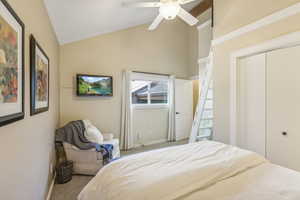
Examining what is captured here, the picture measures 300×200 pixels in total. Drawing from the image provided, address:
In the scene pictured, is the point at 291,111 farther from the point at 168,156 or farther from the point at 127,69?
the point at 127,69

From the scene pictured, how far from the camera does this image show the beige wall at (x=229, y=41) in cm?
193

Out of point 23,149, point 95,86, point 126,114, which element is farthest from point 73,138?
point 23,149

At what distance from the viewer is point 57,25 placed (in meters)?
2.37

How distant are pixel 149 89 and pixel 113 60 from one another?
1.26 metres

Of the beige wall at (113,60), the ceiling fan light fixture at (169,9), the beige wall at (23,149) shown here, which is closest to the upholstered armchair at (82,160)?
the beige wall at (113,60)

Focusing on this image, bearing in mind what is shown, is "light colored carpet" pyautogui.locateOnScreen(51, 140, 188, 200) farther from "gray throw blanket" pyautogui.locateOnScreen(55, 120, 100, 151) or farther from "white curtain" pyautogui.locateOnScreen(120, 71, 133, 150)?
"white curtain" pyautogui.locateOnScreen(120, 71, 133, 150)

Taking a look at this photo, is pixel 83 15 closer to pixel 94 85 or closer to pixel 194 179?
pixel 94 85

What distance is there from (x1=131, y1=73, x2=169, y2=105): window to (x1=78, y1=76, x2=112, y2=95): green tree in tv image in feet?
2.40

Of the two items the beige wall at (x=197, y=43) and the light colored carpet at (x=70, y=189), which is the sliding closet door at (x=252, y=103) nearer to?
the beige wall at (x=197, y=43)

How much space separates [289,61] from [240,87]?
2.14 ft

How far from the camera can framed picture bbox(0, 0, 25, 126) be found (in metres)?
0.78

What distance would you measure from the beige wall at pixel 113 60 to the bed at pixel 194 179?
8.12ft

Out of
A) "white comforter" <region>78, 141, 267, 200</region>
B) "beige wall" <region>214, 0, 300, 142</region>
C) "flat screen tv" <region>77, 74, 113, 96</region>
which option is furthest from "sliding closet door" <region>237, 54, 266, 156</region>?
"flat screen tv" <region>77, 74, 113, 96</region>

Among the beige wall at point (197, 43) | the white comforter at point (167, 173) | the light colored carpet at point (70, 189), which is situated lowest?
the light colored carpet at point (70, 189)
